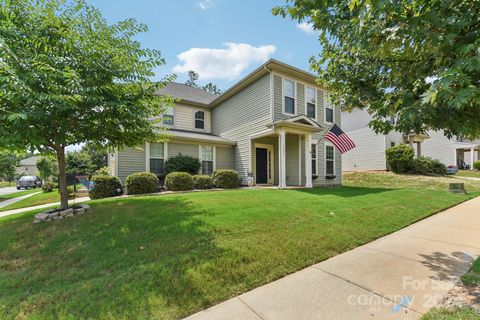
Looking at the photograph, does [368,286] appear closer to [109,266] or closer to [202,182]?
[109,266]

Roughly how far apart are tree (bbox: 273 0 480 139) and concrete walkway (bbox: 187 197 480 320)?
7.17ft

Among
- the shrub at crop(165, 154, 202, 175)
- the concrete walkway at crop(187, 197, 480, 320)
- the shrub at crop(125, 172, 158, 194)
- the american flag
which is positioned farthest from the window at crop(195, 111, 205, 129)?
the concrete walkway at crop(187, 197, 480, 320)

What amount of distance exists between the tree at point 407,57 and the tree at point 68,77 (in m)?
3.89

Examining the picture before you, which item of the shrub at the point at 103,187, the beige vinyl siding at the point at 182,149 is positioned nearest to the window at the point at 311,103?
the beige vinyl siding at the point at 182,149

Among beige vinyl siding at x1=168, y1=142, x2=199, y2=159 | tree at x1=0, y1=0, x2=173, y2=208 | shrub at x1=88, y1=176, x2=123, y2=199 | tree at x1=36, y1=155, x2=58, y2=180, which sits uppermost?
tree at x1=0, y1=0, x2=173, y2=208

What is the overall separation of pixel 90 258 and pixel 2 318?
1.29 metres

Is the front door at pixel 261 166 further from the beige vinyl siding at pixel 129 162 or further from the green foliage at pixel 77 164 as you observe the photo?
the green foliage at pixel 77 164

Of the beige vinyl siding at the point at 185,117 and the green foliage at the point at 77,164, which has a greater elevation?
the beige vinyl siding at the point at 185,117

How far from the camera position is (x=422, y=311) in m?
2.55

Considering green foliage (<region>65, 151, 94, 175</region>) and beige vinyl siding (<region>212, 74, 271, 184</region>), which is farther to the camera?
green foliage (<region>65, 151, 94, 175</region>)

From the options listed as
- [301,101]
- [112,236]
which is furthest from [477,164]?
[112,236]

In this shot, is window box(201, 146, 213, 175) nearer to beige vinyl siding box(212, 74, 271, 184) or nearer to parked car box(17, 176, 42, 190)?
beige vinyl siding box(212, 74, 271, 184)

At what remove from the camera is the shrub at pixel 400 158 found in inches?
712

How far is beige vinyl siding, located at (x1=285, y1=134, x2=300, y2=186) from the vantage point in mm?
13023
